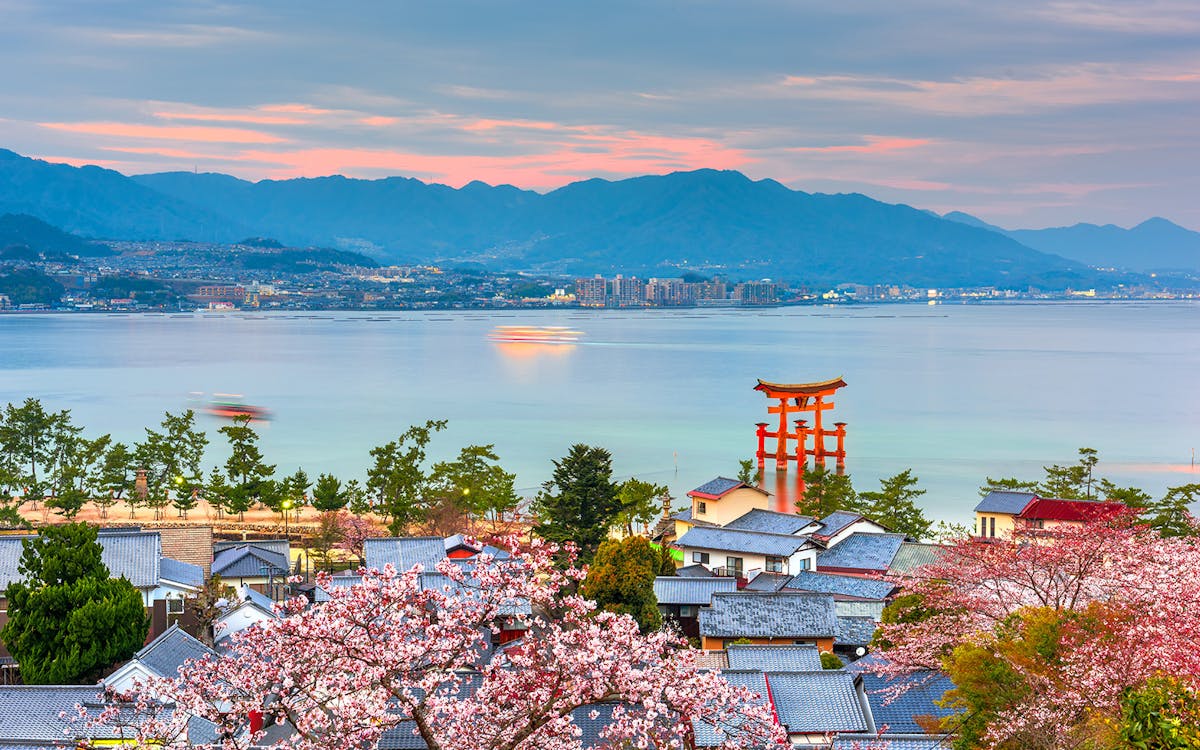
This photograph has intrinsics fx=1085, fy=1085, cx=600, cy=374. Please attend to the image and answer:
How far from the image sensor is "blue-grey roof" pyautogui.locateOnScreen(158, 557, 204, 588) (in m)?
12.9

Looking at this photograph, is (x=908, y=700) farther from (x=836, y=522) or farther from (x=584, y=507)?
(x=836, y=522)

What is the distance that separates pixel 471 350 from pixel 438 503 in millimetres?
58753

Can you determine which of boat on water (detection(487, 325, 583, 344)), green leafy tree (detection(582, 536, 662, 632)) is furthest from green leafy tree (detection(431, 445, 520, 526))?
boat on water (detection(487, 325, 583, 344))

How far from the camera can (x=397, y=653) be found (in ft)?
14.5

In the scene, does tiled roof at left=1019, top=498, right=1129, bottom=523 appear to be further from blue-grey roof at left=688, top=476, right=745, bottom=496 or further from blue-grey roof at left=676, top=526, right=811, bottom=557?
blue-grey roof at left=688, top=476, right=745, bottom=496

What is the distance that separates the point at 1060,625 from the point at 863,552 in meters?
8.97

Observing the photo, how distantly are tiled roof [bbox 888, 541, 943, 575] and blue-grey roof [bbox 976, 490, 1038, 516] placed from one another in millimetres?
2855

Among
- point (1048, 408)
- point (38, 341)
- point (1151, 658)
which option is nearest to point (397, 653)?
point (1151, 658)

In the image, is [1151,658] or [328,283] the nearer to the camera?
[1151,658]

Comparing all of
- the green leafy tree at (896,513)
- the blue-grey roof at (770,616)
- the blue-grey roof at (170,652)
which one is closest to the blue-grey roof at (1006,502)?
the green leafy tree at (896,513)

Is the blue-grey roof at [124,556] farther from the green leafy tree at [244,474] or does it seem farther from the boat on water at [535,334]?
the boat on water at [535,334]

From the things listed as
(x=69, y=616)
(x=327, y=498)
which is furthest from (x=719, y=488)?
(x=69, y=616)

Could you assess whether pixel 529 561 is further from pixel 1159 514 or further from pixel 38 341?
pixel 38 341

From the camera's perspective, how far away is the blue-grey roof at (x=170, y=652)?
10.1 m
